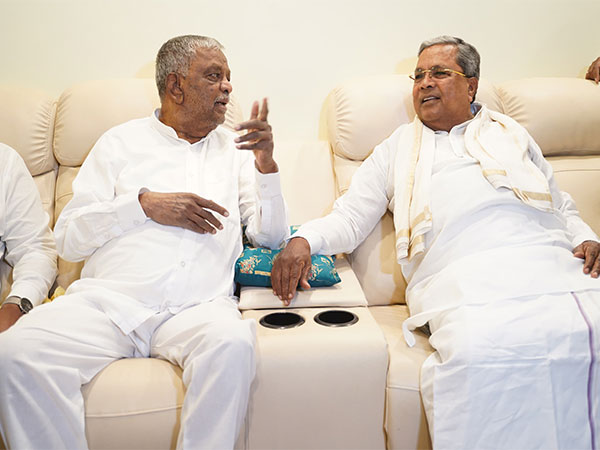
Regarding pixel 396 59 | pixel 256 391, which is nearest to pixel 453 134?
pixel 396 59

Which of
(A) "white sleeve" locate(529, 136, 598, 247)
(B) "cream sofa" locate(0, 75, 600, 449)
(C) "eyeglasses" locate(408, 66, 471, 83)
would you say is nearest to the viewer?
(B) "cream sofa" locate(0, 75, 600, 449)

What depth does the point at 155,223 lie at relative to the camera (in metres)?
1.62

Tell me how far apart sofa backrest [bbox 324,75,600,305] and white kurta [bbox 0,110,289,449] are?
49cm

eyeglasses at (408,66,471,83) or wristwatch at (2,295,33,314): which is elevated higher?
eyeglasses at (408,66,471,83)

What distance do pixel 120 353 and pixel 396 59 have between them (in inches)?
70.2

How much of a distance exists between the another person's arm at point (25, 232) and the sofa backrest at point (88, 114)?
9.5 inches

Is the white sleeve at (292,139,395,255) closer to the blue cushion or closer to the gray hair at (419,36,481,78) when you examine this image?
the blue cushion

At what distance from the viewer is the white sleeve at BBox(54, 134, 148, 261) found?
1575 millimetres

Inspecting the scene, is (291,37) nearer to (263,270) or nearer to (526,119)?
(526,119)

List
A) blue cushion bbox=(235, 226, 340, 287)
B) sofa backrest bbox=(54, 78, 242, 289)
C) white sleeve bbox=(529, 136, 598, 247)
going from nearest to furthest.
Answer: blue cushion bbox=(235, 226, 340, 287)
white sleeve bbox=(529, 136, 598, 247)
sofa backrest bbox=(54, 78, 242, 289)

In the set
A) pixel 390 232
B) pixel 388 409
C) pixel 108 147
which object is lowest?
pixel 388 409

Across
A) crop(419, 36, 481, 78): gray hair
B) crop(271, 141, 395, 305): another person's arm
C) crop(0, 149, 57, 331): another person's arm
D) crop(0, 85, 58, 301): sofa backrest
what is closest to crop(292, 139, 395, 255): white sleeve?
crop(271, 141, 395, 305): another person's arm

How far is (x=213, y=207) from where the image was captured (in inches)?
60.5

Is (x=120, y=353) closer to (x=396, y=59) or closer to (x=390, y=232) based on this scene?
(x=390, y=232)
